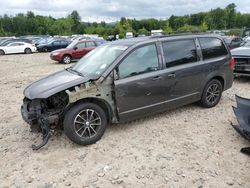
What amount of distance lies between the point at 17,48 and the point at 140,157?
74.7 feet

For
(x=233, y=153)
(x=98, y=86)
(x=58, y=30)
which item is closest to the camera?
(x=233, y=153)

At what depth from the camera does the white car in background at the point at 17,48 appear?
2295cm

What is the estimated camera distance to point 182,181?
128 inches

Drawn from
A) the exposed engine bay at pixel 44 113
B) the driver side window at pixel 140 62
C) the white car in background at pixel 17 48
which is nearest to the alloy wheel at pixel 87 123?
the exposed engine bay at pixel 44 113

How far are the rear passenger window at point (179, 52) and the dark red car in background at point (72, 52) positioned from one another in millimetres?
11456

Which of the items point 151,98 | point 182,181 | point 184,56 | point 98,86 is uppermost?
point 184,56

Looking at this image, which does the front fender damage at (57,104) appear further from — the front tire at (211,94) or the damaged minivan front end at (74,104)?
the front tire at (211,94)

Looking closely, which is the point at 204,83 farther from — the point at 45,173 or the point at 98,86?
the point at 45,173

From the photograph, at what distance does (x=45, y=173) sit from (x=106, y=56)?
232cm

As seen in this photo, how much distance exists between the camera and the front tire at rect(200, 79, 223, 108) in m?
5.50

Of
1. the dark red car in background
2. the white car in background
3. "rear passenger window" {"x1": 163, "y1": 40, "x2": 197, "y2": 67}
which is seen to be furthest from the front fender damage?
the white car in background

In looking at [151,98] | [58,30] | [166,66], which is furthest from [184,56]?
[58,30]

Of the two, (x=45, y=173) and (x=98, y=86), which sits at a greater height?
(x=98, y=86)

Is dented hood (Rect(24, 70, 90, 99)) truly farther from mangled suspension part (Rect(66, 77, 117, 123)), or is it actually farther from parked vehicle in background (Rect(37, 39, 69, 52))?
parked vehicle in background (Rect(37, 39, 69, 52))
